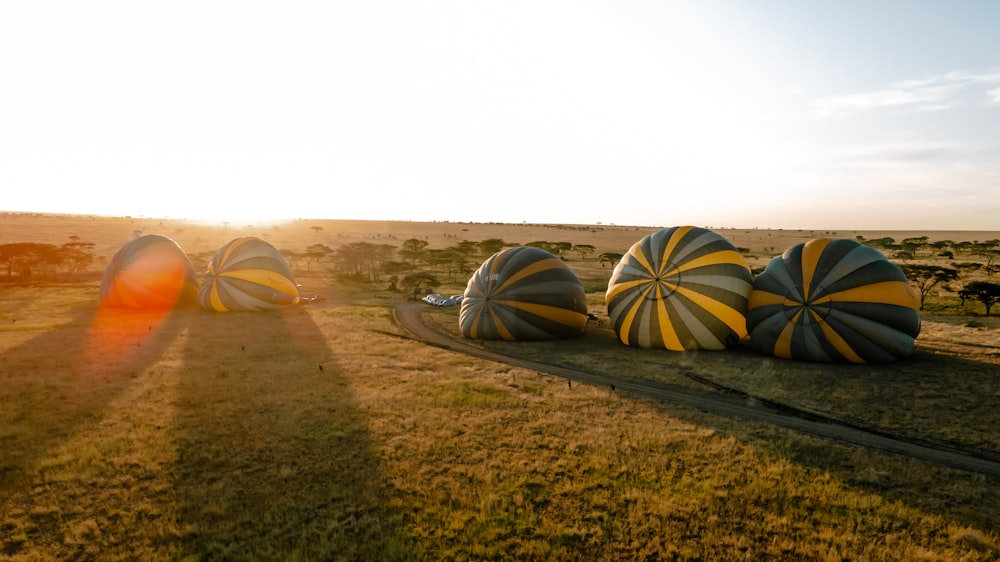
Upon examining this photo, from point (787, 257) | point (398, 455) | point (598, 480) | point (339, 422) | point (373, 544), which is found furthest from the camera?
point (787, 257)

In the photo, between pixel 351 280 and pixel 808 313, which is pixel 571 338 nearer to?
pixel 808 313

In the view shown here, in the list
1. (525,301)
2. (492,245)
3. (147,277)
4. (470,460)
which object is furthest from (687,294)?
(492,245)

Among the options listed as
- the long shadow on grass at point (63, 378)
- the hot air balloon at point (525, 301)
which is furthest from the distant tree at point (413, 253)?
the hot air balloon at point (525, 301)

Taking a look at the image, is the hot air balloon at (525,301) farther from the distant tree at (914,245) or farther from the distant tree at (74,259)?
the distant tree at (914,245)

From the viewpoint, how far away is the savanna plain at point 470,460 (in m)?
7.36

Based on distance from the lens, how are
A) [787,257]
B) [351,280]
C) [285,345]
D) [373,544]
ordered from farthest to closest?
[351,280], [285,345], [787,257], [373,544]

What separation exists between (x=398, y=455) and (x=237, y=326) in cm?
1928

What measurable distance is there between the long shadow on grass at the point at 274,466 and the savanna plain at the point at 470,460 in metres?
0.05

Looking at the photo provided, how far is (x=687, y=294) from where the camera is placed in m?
19.1

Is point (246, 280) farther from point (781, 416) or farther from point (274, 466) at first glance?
point (781, 416)

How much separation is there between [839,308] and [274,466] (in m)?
17.7

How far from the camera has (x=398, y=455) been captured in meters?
10.1

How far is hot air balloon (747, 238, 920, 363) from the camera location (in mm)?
16375

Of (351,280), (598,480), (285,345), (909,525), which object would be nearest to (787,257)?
(909,525)
